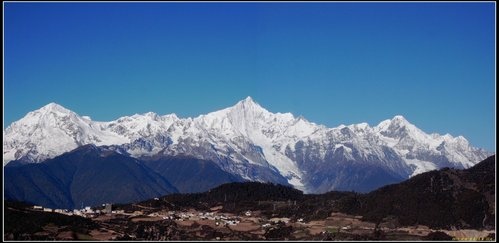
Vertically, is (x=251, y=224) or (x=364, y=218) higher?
(x=364, y=218)

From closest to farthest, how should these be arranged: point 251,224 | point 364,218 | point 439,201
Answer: point 364,218
point 251,224
point 439,201

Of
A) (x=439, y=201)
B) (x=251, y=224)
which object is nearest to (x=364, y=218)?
(x=439, y=201)

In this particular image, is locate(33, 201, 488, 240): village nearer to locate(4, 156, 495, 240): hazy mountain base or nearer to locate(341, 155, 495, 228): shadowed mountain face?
locate(4, 156, 495, 240): hazy mountain base

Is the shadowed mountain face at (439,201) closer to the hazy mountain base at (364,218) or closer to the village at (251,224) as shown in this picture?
the hazy mountain base at (364,218)

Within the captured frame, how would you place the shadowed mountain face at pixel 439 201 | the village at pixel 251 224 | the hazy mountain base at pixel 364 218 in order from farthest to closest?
the shadowed mountain face at pixel 439 201
the village at pixel 251 224
the hazy mountain base at pixel 364 218

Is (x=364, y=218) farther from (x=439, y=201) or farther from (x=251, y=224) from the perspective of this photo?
(x=251, y=224)

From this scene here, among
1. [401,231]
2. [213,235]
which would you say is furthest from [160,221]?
[401,231]

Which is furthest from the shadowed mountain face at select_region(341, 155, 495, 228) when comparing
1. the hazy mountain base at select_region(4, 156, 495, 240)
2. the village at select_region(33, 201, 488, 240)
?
the village at select_region(33, 201, 488, 240)

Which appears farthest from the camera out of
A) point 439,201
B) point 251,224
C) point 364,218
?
point 439,201

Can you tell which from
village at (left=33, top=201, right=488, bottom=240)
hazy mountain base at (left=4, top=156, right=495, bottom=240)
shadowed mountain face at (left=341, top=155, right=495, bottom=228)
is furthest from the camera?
shadowed mountain face at (left=341, top=155, right=495, bottom=228)

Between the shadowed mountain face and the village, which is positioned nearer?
the village

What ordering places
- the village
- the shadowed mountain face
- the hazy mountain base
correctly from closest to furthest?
the hazy mountain base, the village, the shadowed mountain face

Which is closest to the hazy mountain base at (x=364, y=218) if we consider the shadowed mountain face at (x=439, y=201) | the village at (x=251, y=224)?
the shadowed mountain face at (x=439, y=201)
